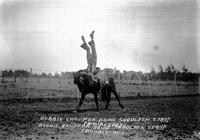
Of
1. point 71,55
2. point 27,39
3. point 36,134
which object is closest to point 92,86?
point 71,55

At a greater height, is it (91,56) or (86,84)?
(91,56)

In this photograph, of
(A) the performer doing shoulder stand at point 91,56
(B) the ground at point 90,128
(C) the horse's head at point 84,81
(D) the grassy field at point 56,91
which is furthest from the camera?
(D) the grassy field at point 56,91

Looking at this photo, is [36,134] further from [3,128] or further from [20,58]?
[20,58]

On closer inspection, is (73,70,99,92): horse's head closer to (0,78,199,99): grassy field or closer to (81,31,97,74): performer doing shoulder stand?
(81,31,97,74): performer doing shoulder stand

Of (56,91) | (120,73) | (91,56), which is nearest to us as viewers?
(91,56)

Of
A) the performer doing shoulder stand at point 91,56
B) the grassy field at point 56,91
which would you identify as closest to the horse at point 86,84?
the performer doing shoulder stand at point 91,56

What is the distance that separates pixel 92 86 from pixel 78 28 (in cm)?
251

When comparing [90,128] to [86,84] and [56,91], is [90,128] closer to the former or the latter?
[86,84]

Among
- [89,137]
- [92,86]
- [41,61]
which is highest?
[41,61]

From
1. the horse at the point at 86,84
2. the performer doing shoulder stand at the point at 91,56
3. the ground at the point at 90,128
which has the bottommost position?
the ground at the point at 90,128

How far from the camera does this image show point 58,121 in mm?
9703

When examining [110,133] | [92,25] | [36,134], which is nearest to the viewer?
[36,134]

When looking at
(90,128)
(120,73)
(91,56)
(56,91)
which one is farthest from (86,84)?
(120,73)

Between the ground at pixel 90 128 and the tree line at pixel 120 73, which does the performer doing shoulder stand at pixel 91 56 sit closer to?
the tree line at pixel 120 73
